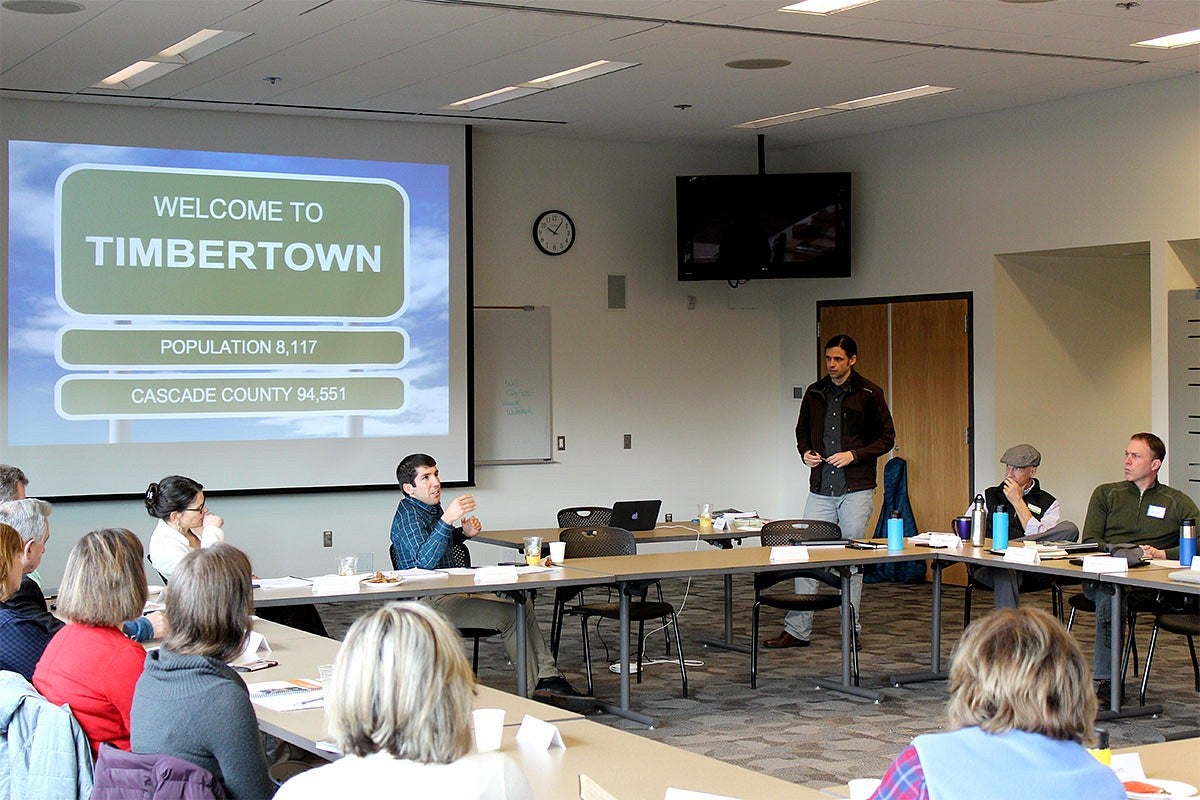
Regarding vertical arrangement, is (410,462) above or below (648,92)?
below

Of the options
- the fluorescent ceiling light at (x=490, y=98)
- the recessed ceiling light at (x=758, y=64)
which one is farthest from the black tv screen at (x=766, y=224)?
the recessed ceiling light at (x=758, y=64)

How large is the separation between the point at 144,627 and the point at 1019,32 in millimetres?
5652

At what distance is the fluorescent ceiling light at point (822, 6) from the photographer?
23.3 ft

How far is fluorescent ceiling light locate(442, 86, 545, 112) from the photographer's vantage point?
9.48 metres

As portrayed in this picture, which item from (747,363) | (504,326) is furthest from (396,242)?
(747,363)

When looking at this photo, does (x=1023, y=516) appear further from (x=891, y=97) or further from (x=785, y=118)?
(x=785, y=118)

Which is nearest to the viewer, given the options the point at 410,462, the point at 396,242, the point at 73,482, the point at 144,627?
the point at 144,627

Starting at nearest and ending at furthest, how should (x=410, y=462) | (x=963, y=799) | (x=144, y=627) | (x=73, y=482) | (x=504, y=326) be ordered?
1. (x=963, y=799)
2. (x=144, y=627)
3. (x=410, y=462)
4. (x=73, y=482)
5. (x=504, y=326)

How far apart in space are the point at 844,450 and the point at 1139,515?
192 centimetres

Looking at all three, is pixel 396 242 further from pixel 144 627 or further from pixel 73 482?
pixel 144 627

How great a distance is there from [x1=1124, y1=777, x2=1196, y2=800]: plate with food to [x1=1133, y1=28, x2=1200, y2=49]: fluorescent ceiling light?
237 inches

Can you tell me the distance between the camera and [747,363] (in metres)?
12.3

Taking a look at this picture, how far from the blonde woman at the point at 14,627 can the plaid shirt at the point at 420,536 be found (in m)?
2.66

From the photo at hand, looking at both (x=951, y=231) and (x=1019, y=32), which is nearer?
(x=1019, y=32)
